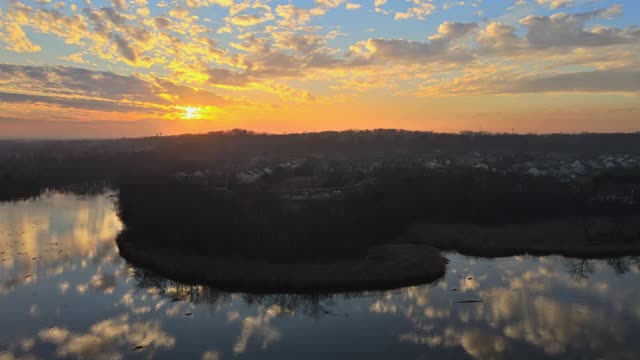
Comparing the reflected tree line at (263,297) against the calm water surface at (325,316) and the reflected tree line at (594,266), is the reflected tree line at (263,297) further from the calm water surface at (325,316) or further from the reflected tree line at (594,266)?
the reflected tree line at (594,266)

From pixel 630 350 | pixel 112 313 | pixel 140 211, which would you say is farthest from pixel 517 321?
pixel 140 211

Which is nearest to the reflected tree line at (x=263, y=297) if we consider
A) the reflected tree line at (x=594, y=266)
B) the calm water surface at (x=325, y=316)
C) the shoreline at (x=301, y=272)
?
the calm water surface at (x=325, y=316)

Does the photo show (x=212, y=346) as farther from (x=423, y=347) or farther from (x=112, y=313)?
(x=423, y=347)

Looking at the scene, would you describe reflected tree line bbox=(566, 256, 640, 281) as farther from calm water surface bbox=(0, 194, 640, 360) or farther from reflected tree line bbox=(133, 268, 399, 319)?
reflected tree line bbox=(133, 268, 399, 319)

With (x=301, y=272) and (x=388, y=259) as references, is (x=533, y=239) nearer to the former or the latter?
(x=388, y=259)

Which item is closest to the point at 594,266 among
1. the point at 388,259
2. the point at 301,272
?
the point at 388,259

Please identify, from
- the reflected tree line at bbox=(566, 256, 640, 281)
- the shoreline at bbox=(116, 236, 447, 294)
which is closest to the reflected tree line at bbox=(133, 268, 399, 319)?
the shoreline at bbox=(116, 236, 447, 294)
